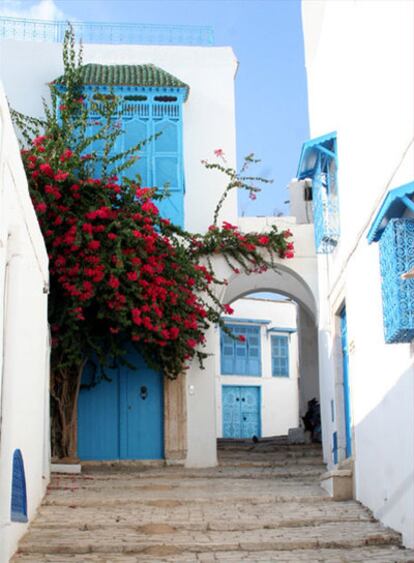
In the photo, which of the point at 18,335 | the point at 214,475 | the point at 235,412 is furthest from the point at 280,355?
the point at 18,335

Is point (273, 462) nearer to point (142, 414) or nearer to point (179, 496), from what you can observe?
point (142, 414)

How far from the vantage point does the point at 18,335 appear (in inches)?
305

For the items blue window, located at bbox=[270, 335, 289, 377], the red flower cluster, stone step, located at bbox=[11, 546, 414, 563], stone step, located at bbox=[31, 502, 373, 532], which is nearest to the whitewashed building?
the red flower cluster

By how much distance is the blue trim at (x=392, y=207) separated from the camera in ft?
24.5

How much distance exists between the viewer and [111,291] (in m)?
13.3

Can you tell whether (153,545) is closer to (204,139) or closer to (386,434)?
(386,434)

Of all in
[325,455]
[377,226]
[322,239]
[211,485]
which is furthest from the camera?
[325,455]

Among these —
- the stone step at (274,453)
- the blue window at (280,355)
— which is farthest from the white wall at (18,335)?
the blue window at (280,355)

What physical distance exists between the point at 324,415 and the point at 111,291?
432cm

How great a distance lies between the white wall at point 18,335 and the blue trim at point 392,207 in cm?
306

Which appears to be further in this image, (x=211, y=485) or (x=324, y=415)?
(x=324, y=415)

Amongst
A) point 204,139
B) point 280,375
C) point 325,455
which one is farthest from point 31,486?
point 280,375

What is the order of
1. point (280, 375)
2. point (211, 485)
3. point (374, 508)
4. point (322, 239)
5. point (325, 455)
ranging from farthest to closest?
point (280, 375) < point (325, 455) < point (322, 239) < point (211, 485) < point (374, 508)

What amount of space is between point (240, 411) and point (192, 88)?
1094cm
